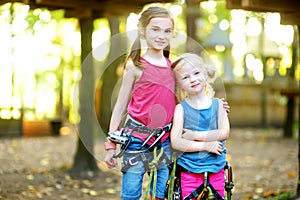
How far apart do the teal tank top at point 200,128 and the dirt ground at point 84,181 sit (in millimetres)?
1497

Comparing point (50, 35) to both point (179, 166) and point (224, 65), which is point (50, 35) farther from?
point (179, 166)

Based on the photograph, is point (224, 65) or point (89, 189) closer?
point (89, 189)

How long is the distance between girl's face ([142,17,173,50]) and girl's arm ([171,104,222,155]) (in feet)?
1.35

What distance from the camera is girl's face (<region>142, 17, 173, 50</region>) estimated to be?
3580 millimetres

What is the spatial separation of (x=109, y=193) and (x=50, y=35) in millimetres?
16801

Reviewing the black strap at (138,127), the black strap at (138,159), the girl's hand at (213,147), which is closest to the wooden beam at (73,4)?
the black strap at (138,127)

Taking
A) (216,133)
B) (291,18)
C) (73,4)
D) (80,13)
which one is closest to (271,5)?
(291,18)

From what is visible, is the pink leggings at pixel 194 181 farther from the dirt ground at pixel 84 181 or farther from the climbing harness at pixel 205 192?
the dirt ground at pixel 84 181

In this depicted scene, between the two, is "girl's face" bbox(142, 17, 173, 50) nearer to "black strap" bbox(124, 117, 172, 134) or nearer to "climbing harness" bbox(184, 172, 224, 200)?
"black strap" bbox(124, 117, 172, 134)

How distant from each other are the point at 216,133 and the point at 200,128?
105mm

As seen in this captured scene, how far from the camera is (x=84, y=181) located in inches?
313

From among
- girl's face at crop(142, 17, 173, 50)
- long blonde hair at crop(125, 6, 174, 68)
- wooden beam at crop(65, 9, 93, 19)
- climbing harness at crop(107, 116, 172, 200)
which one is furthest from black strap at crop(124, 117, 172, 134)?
wooden beam at crop(65, 9, 93, 19)

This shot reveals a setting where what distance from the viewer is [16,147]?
12.9 meters

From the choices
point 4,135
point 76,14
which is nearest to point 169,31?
point 76,14
